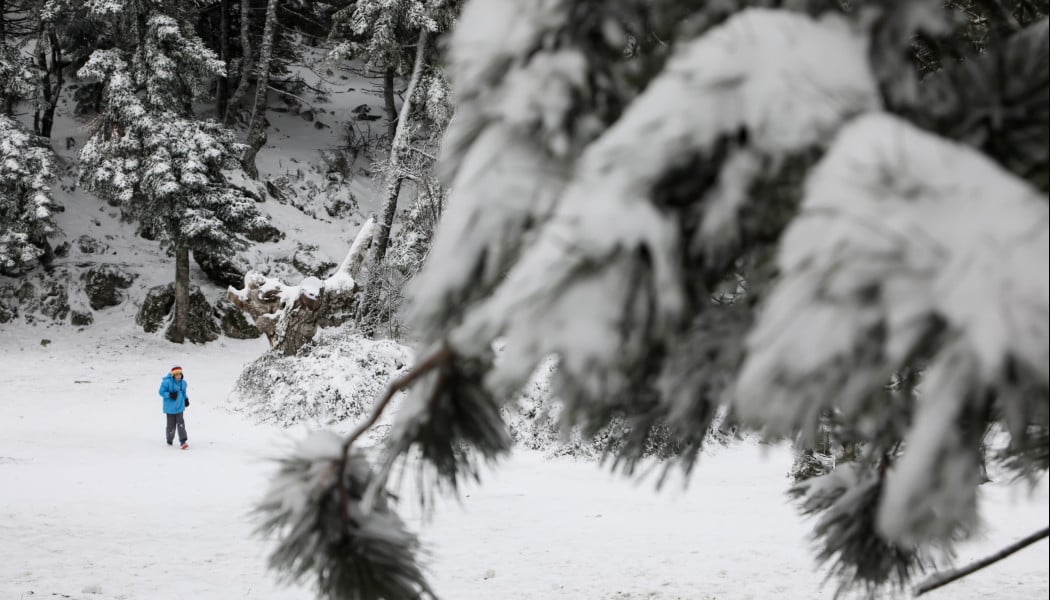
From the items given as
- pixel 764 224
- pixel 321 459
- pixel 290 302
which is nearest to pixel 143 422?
pixel 290 302

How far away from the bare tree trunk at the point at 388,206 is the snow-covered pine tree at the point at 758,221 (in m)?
11.3

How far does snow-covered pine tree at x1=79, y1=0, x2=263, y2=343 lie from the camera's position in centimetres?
1366

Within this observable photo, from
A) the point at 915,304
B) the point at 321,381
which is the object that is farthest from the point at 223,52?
the point at 915,304

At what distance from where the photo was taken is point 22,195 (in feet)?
45.6

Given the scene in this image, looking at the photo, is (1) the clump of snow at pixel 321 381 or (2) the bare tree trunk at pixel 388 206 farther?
(2) the bare tree trunk at pixel 388 206

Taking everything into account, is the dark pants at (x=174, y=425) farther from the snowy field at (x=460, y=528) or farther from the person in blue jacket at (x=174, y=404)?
the snowy field at (x=460, y=528)

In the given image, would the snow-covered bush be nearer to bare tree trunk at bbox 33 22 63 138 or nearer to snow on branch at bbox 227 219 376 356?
bare tree trunk at bbox 33 22 63 138

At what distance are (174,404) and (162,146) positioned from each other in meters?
7.49

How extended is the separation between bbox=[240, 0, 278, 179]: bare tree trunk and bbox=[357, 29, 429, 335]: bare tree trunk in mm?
6259

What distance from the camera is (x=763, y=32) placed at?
0.62m

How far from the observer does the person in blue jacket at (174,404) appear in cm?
842

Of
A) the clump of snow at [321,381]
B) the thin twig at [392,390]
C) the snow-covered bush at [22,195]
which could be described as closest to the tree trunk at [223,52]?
the snow-covered bush at [22,195]

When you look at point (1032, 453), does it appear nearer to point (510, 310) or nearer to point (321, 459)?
point (510, 310)

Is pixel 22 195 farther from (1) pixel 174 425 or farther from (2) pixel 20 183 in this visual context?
(1) pixel 174 425
